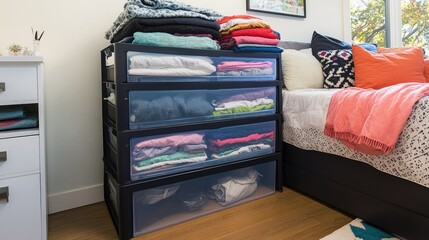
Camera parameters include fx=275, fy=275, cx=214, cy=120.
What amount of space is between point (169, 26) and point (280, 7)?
1270 millimetres

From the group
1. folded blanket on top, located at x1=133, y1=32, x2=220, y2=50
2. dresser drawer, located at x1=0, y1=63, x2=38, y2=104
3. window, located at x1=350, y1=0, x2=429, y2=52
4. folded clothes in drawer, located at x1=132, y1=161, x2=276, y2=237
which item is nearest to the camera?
dresser drawer, located at x1=0, y1=63, x2=38, y2=104

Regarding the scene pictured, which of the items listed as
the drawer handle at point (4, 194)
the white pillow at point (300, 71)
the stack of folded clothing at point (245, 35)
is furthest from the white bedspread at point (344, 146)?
the drawer handle at point (4, 194)

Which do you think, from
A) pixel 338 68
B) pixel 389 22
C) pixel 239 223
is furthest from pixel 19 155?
pixel 389 22

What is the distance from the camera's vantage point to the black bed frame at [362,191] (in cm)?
110

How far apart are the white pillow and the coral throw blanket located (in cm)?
46

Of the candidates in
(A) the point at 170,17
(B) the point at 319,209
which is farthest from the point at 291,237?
(A) the point at 170,17

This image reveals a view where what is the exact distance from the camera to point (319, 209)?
1.48 metres

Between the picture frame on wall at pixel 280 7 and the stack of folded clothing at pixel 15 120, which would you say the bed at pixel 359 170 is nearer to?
the picture frame on wall at pixel 280 7

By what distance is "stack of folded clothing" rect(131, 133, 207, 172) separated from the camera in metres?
1.24

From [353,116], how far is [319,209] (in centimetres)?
56

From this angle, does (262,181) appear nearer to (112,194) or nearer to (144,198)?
(144,198)

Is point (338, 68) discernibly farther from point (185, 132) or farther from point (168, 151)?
point (168, 151)

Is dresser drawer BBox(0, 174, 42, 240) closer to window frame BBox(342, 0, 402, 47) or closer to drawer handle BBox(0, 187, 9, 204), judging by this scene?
drawer handle BBox(0, 187, 9, 204)

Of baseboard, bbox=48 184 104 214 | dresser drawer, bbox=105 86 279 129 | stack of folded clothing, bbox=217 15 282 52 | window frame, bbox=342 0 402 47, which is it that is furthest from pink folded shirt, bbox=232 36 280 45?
window frame, bbox=342 0 402 47
